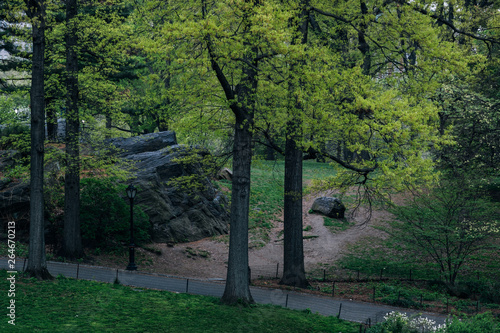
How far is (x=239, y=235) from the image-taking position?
10836 millimetres

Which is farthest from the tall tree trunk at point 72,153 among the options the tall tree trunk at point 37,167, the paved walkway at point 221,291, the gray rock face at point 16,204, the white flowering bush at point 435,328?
the white flowering bush at point 435,328

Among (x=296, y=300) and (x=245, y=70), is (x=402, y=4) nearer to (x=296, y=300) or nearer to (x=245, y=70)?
(x=245, y=70)

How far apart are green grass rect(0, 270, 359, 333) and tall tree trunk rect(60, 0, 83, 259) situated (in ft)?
15.7

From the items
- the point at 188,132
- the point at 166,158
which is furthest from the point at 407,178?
the point at 166,158

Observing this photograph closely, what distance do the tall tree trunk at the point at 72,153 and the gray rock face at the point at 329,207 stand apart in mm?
15530

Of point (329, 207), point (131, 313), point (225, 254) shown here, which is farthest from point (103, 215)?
point (329, 207)

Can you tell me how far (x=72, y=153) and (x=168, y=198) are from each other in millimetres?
6543

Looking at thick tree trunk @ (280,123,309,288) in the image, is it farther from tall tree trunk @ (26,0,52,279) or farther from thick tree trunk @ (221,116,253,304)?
tall tree trunk @ (26,0,52,279)

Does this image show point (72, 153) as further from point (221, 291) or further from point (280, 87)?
point (280, 87)

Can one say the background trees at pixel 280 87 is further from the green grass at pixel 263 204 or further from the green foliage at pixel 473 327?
the green grass at pixel 263 204

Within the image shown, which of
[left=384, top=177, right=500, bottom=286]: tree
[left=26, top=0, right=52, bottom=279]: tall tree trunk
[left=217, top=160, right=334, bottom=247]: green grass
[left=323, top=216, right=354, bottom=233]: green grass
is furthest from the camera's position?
[left=323, top=216, right=354, bottom=233]: green grass

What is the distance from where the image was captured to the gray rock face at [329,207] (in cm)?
2652

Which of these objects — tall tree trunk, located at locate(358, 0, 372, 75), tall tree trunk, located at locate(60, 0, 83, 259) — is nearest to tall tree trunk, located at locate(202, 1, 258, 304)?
tall tree trunk, located at locate(358, 0, 372, 75)

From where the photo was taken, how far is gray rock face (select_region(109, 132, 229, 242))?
68.1 feet
